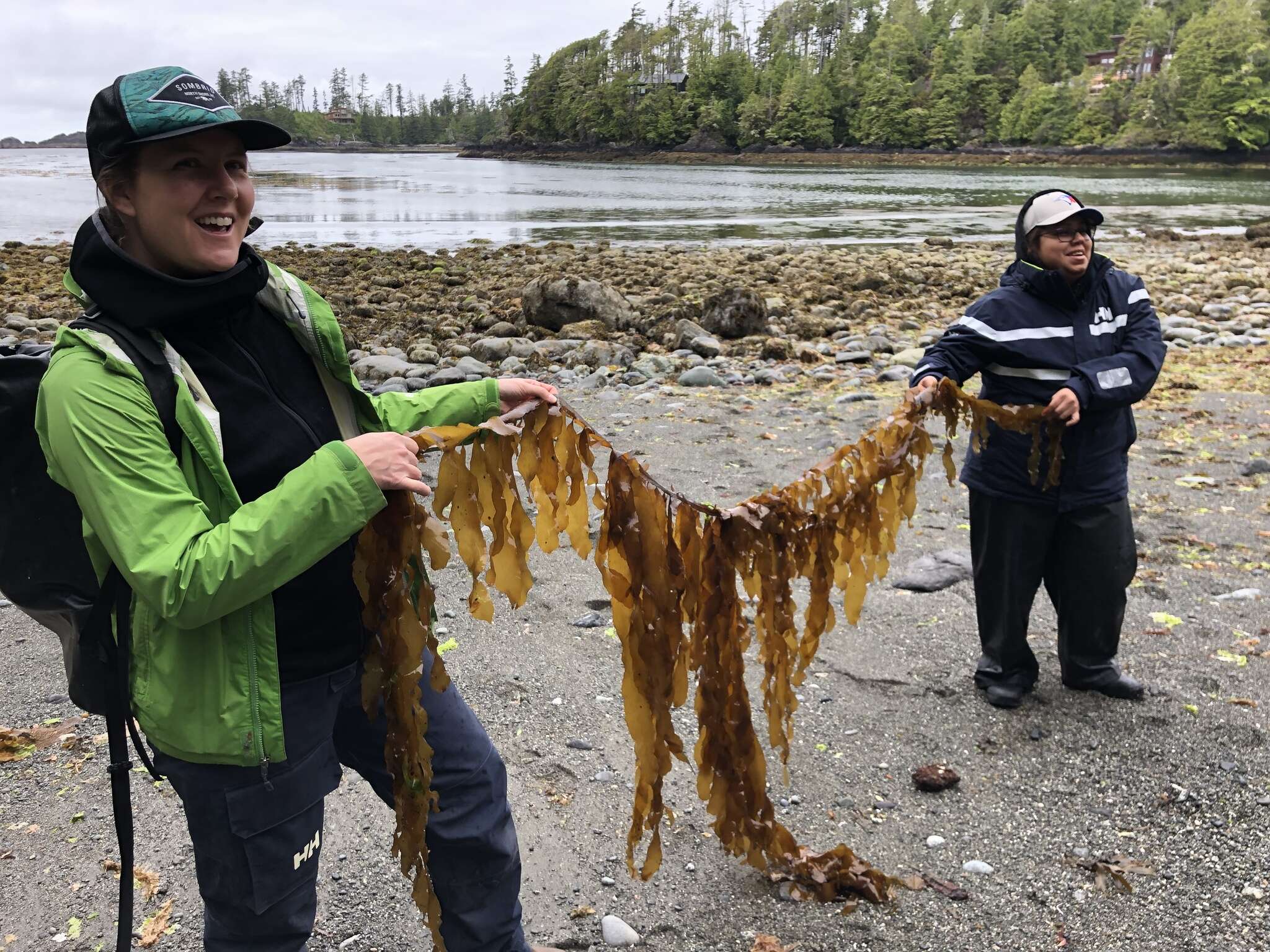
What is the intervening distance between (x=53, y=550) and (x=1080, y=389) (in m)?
3.52

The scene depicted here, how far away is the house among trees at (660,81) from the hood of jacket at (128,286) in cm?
14980

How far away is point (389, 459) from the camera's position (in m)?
1.79

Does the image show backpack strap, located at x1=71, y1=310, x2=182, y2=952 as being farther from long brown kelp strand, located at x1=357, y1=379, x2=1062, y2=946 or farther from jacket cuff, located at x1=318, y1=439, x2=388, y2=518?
long brown kelp strand, located at x1=357, y1=379, x2=1062, y2=946

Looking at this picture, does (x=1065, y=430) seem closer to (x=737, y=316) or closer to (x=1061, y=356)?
(x=1061, y=356)

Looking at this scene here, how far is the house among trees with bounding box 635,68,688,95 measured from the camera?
142 metres

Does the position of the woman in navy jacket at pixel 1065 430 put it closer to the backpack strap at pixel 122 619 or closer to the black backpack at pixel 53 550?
the backpack strap at pixel 122 619

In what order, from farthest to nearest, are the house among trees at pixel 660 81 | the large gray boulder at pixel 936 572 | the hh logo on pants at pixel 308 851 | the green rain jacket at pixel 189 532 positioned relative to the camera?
the house among trees at pixel 660 81 < the large gray boulder at pixel 936 572 < the hh logo on pants at pixel 308 851 < the green rain jacket at pixel 189 532

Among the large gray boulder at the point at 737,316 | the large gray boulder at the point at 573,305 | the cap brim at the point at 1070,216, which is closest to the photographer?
the cap brim at the point at 1070,216

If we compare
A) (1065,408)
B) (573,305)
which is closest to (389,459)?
(1065,408)

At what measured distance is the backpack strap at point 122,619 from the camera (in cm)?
176

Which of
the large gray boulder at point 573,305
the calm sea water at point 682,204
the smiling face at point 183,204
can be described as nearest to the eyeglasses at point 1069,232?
the smiling face at point 183,204

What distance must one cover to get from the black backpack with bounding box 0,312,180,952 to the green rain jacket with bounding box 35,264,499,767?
3 centimetres

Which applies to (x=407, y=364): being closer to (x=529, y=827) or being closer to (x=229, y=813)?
(x=529, y=827)

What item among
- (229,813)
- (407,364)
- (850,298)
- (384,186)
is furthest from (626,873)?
(384,186)
